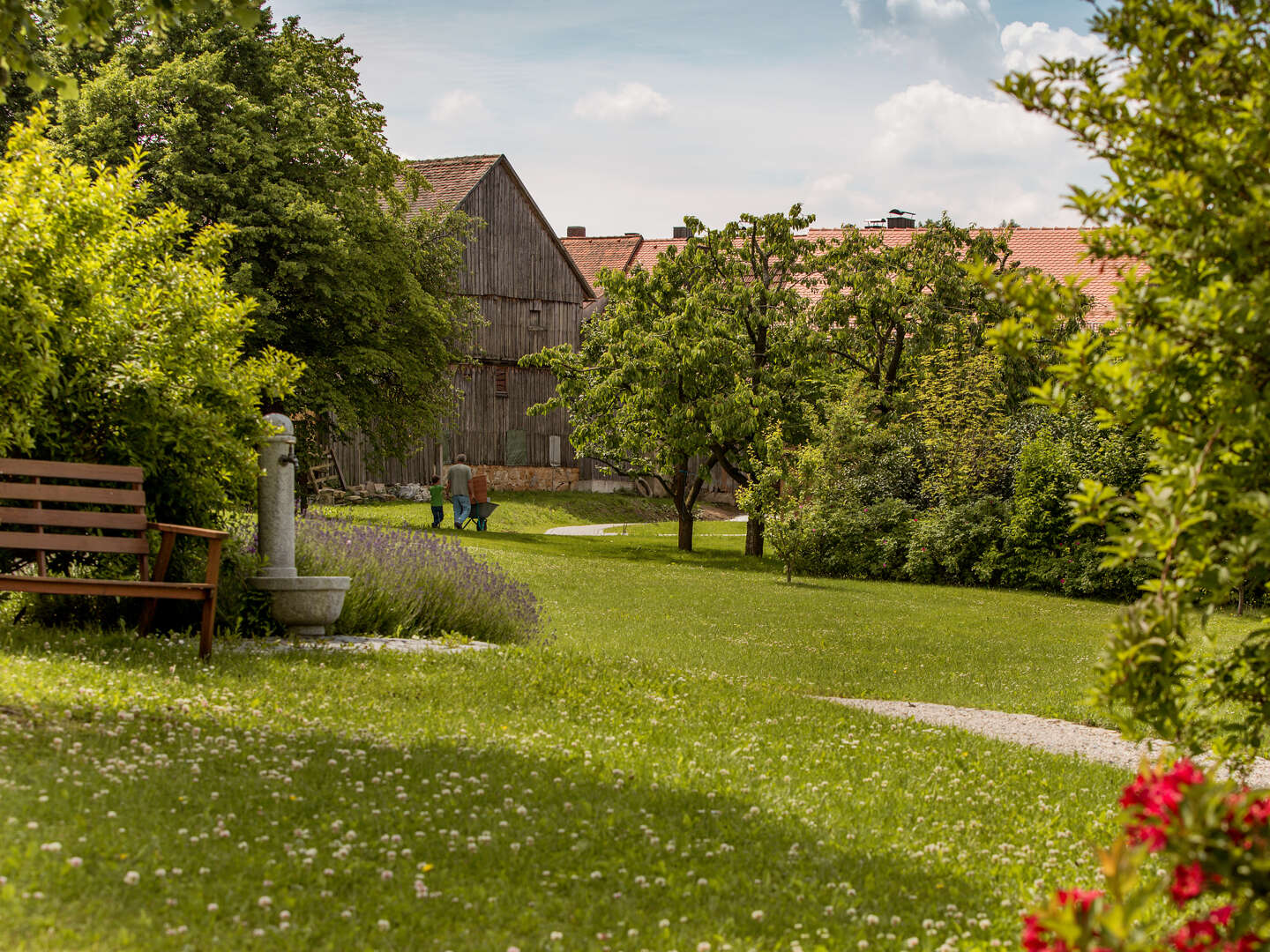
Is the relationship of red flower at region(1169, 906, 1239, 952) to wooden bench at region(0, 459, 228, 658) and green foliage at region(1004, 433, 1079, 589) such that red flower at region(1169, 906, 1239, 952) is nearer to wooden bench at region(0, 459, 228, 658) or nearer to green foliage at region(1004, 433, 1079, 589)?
wooden bench at region(0, 459, 228, 658)

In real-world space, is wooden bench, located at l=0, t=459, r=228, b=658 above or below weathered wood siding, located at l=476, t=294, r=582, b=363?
below

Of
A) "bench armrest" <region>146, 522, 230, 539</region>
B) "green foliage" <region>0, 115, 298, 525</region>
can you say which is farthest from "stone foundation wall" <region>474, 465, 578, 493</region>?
"bench armrest" <region>146, 522, 230, 539</region>

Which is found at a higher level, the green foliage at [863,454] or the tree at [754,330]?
the tree at [754,330]

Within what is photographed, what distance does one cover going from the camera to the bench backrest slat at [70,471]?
26.1ft

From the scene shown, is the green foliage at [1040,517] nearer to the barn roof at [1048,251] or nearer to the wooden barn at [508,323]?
the barn roof at [1048,251]

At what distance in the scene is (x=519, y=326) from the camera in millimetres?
43438

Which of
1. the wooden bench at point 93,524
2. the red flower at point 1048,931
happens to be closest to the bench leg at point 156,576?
the wooden bench at point 93,524

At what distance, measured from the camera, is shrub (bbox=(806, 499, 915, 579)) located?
82.8ft

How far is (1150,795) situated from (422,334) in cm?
2828

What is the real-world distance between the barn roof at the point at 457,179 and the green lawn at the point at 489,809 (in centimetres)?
3375

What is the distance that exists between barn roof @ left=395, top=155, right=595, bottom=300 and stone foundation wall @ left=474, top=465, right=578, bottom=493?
826 cm

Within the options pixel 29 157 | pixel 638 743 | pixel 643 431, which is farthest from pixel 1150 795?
pixel 643 431

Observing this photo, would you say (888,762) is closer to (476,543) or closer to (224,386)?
(224,386)

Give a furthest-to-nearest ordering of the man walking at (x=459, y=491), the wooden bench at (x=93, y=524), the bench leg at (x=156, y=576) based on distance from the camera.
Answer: the man walking at (x=459, y=491) < the bench leg at (x=156, y=576) < the wooden bench at (x=93, y=524)
